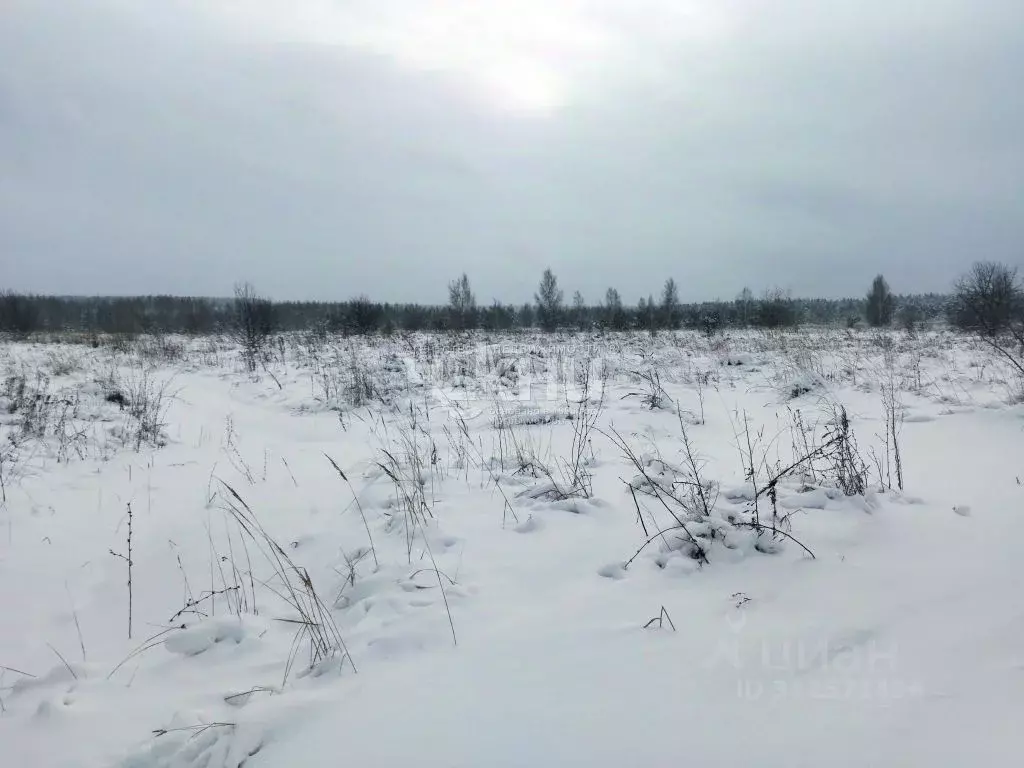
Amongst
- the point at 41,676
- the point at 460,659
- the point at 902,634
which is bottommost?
the point at 41,676

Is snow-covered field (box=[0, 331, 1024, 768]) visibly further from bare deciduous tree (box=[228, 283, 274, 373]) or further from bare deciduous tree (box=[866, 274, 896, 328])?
bare deciduous tree (box=[866, 274, 896, 328])

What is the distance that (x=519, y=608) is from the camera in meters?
2.03

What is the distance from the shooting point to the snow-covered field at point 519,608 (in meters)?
1.34

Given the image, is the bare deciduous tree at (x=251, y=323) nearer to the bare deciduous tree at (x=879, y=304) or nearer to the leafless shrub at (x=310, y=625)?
the leafless shrub at (x=310, y=625)

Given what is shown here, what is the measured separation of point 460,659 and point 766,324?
93.3 feet

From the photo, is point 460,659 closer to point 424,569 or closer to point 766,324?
point 424,569

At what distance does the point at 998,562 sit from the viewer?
201 cm

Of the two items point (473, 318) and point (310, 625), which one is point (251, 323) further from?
point (473, 318)

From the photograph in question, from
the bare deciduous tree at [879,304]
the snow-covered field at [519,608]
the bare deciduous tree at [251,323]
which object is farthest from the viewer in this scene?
the bare deciduous tree at [879,304]

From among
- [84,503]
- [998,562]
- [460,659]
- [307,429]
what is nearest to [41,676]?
[460,659]

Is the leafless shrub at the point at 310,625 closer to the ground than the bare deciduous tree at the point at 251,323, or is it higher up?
closer to the ground

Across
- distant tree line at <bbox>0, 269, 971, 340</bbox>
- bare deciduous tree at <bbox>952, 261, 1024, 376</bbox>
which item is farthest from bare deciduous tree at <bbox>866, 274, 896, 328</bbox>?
bare deciduous tree at <bbox>952, 261, 1024, 376</bbox>

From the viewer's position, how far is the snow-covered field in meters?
1.34

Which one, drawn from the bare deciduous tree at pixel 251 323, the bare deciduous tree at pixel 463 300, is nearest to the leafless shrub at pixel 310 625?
the bare deciduous tree at pixel 251 323
